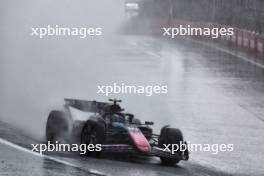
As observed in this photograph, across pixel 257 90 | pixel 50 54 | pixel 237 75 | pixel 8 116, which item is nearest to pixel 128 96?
pixel 50 54

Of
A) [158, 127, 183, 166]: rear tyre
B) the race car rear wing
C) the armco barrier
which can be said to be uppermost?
the armco barrier

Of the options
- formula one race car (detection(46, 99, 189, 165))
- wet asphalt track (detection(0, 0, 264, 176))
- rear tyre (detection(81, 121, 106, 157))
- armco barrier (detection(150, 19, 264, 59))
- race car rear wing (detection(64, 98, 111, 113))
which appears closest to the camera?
wet asphalt track (detection(0, 0, 264, 176))

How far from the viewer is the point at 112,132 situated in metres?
13.0

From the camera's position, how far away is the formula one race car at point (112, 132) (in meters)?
12.7

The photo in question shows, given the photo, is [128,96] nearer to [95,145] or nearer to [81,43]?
[81,43]

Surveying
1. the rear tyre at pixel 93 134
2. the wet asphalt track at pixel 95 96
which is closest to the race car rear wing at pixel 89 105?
the rear tyre at pixel 93 134

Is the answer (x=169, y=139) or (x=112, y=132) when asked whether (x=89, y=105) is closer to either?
(x=112, y=132)

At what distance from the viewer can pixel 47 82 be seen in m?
18.4

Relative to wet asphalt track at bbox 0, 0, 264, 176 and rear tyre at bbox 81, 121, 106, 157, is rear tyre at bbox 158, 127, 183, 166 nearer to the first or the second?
wet asphalt track at bbox 0, 0, 264, 176

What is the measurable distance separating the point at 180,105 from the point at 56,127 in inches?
299

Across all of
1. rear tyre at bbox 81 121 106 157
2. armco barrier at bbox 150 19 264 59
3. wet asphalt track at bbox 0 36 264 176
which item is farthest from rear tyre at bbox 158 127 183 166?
armco barrier at bbox 150 19 264 59

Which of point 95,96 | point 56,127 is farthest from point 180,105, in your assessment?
point 56,127

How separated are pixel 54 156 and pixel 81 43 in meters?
10.3

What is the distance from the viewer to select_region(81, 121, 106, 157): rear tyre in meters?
12.8
